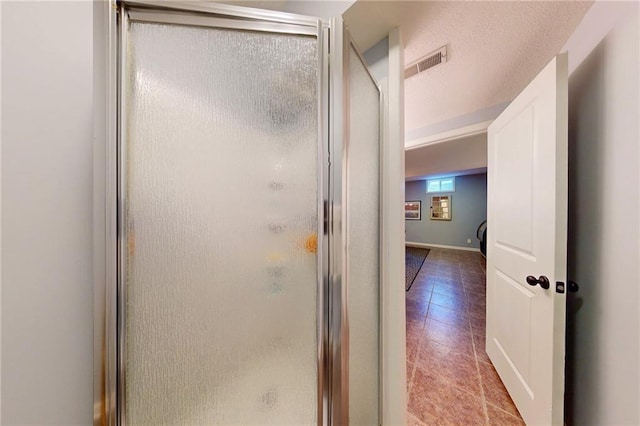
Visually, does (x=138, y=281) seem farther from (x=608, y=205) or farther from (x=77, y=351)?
(x=608, y=205)

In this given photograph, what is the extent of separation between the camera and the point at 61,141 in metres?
0.61

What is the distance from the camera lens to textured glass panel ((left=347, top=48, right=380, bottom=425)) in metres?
0.81

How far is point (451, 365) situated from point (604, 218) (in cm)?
128

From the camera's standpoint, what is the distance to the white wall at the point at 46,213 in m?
0.55

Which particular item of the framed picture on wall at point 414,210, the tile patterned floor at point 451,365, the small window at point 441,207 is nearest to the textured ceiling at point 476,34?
the tile patterned floor at point 451,365

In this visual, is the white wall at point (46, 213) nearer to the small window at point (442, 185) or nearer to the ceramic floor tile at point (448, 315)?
the ceramic floor tile at point (448, 315)

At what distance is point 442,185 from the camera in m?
6.18

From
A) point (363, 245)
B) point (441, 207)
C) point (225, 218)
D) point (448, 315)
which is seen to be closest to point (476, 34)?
point (363, 245)

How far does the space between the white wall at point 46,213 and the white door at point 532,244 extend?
1.77 meters

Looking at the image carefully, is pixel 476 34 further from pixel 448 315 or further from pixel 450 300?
pixel 450 300

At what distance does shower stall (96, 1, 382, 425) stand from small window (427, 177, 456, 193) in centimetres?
654

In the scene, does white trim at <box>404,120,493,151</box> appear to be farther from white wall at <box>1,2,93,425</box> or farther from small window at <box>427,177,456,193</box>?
small window at <box>427,177,456,193</box>

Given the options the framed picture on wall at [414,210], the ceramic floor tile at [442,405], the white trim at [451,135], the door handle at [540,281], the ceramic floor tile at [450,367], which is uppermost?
the white trim at [451,135]

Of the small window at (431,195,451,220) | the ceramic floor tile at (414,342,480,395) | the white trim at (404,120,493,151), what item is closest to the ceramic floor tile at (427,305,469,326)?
the ceramic floor tile at (414,342,480,395)
